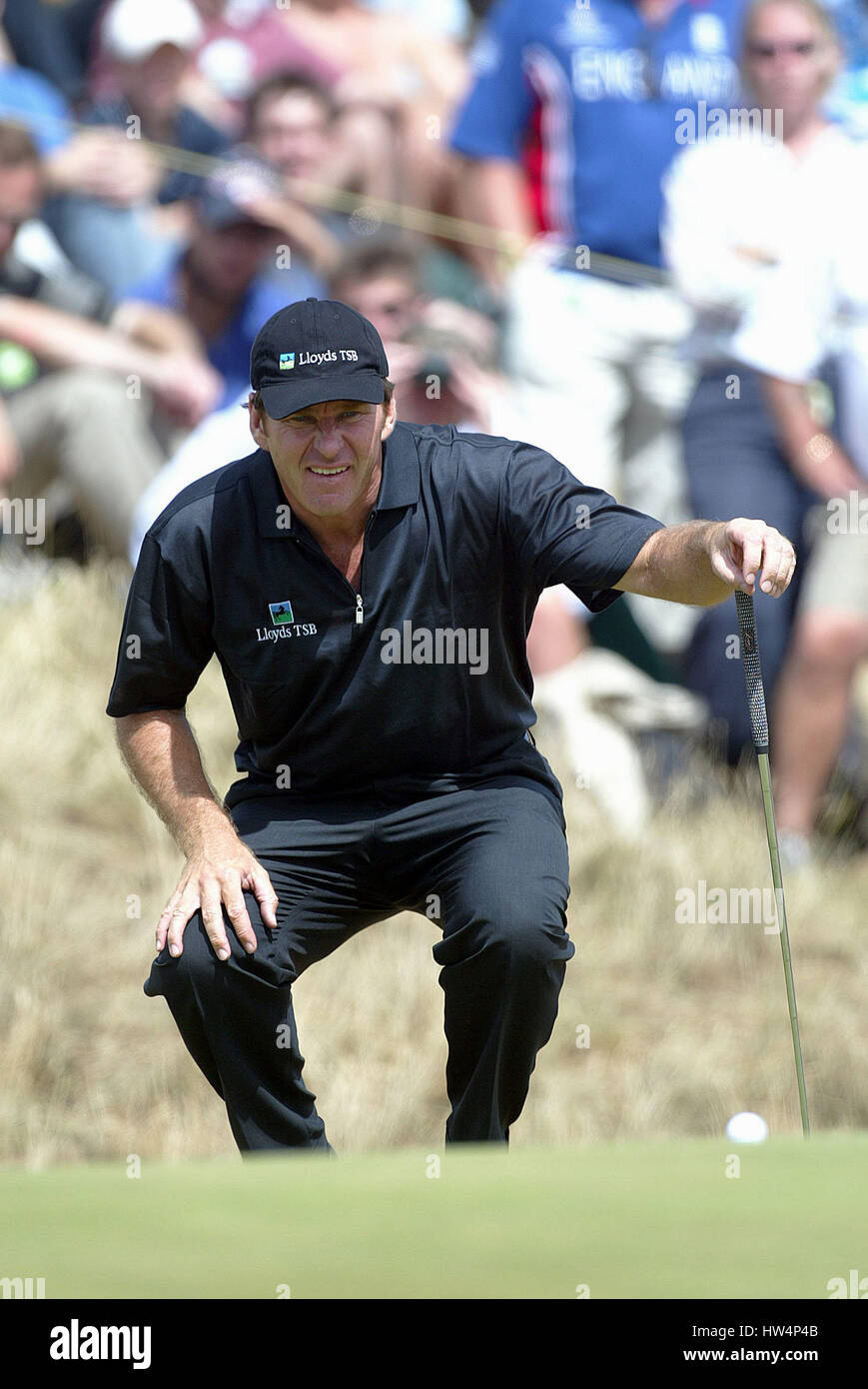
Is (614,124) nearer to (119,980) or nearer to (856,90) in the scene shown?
(856,90)

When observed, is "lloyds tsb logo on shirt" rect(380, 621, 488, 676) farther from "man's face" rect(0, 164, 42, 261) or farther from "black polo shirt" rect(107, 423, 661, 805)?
"man's face" rect(0, 164, 42, 261)

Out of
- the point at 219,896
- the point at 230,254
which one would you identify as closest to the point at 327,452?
the point at 219,896

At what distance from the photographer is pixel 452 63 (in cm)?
994

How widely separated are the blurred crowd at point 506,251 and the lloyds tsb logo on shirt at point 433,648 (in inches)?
209

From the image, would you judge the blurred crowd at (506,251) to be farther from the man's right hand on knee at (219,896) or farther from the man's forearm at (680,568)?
the man's right hand on knee at (219,896)

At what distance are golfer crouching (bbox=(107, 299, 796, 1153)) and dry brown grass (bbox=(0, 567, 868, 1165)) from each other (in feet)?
15.3

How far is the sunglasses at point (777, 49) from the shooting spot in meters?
9.47

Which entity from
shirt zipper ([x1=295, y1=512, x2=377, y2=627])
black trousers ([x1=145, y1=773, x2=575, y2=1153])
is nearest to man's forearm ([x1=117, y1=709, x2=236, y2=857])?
black trousers ([x1=145, y1=773, x2=575, y2=1153])

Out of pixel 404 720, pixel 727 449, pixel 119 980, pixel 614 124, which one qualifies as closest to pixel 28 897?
pixel 119 980

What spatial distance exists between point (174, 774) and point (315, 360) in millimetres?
938

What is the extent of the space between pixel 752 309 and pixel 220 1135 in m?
4.92

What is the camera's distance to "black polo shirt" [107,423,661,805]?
3857mm

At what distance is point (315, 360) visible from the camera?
146 inches

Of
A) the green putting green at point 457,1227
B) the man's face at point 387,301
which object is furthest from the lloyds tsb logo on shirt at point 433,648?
the man's face at point 387,301
